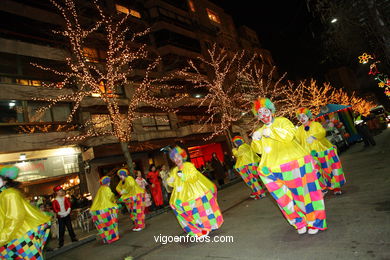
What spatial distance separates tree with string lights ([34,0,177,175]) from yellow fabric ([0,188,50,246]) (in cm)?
705

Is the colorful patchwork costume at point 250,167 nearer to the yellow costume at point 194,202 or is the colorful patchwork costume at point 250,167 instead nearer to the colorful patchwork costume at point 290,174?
the yellow costume at point 194,202

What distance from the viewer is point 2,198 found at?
3.47 meters

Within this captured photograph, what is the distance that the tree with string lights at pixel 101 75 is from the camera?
1116 centimetres

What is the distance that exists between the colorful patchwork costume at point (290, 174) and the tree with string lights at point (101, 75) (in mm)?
7919

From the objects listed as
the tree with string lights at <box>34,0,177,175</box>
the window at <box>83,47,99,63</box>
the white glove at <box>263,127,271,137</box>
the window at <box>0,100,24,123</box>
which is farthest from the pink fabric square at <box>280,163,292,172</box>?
the window at <box>83,47,99,63</box>

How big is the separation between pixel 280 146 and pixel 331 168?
7.48ft

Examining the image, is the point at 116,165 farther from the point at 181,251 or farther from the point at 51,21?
the point at 181,251

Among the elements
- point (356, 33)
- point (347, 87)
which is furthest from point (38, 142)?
point (347, 87)

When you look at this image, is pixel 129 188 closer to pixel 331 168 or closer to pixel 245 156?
pixel 245 156

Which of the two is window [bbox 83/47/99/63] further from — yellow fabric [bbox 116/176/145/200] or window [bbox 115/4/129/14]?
yellow fabric [bbox 116/176/145/200]

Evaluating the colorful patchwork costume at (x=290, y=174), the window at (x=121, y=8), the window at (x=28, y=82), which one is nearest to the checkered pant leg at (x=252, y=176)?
the colorful patchwork costume at (x=290, y=174)

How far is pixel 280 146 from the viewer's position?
3154 millimetres

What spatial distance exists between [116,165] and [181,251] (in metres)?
12.4

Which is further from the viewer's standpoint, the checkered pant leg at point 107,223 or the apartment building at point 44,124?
the apartment building at point 44,124
